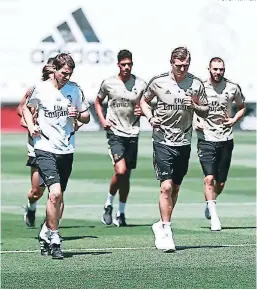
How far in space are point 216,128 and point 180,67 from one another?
2.81 meters

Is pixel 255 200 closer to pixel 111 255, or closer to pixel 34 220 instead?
pixel 34 220

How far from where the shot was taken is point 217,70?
14.9 meters

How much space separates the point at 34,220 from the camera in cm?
1520

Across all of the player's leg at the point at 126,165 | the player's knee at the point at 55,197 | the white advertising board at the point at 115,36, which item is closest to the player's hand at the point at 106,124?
the player's leg at the point at 126,165

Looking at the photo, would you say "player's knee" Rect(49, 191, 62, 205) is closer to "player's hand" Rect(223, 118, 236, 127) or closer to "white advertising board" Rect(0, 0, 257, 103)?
"player's hand" Rect(223, 118, 236, 127)

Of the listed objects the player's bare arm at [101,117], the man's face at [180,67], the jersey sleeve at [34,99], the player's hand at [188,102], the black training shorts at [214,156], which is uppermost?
the man's face at [180,67]

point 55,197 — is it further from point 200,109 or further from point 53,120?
point 200,109

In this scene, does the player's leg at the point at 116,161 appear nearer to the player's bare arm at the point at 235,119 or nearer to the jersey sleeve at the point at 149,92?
the player's bare arm at the point at 235,119

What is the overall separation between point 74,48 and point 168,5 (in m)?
3.89

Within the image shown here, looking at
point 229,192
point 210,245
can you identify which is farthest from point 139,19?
Answer: point 210,245

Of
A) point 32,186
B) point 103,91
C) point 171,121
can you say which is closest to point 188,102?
point 171,121

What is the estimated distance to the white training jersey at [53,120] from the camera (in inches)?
483

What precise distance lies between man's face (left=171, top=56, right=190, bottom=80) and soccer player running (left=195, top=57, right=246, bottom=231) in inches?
86.2

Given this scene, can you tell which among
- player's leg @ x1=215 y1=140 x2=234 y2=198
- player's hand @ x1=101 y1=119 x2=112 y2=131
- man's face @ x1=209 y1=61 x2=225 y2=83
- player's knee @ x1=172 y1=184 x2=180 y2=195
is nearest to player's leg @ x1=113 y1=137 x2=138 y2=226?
player's hand @ x1=101 y1=119 x2=112 y2=131
